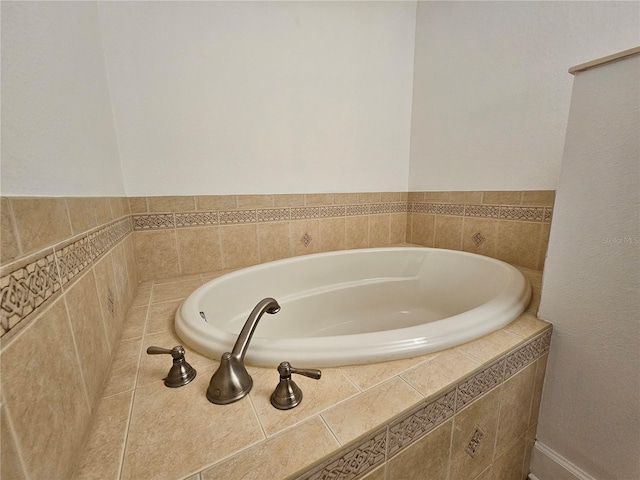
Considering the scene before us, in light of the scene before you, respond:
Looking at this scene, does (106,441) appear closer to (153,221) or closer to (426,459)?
(426,459)

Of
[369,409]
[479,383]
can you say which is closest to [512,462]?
[479,383]

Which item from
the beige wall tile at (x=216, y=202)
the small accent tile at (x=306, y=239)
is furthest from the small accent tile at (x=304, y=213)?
the beige wall tile at (x=216, y=202)

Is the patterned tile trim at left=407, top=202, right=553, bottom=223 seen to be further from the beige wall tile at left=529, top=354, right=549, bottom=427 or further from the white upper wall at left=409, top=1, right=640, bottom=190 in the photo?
the beige wall tile at left=529, top=354, right=549, bottom=427

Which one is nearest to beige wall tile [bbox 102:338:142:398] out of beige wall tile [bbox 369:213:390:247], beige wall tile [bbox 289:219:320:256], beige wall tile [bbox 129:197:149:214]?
beige wall tile [bbox 129:197:149:214]

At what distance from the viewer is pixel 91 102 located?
2.55 feet

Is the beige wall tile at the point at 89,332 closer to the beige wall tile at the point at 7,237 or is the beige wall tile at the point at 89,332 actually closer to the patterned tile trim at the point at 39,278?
the patterned tile trim at the point at 39,278

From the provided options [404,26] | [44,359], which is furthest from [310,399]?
[404,26]

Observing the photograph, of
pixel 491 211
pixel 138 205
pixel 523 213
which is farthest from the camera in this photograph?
pixel 491 211

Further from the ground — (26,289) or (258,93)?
(258,93)

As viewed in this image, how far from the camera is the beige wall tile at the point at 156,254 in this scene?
1188 mm

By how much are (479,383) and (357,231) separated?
1.17 metres

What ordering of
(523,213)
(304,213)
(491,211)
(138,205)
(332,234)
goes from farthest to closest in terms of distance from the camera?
(332,234)
(304,213)
(491,211)
(523,213)
(138,205)

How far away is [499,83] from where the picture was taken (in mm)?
1313

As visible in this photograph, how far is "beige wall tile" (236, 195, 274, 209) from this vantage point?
4.38 ft
